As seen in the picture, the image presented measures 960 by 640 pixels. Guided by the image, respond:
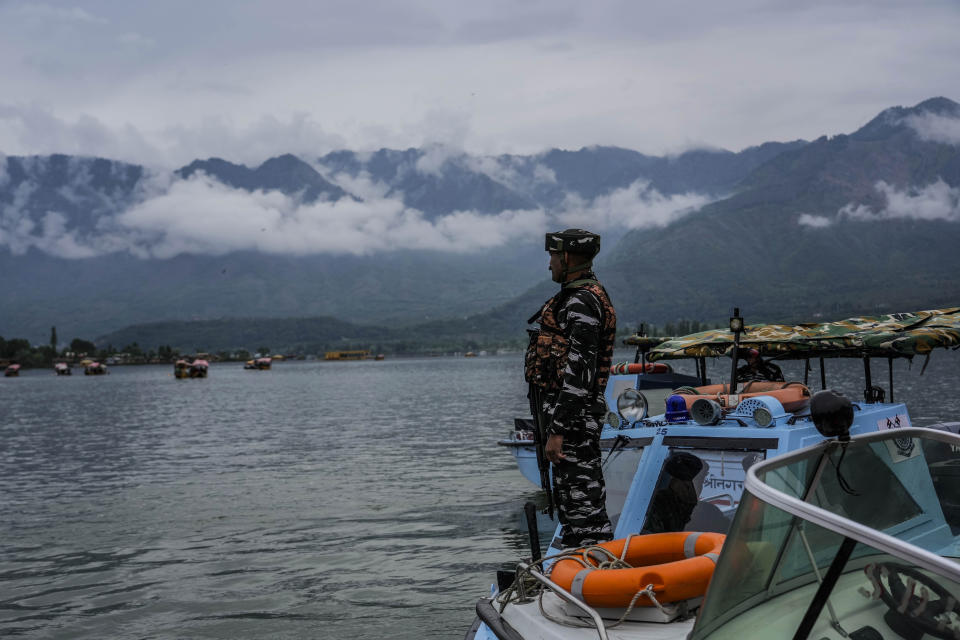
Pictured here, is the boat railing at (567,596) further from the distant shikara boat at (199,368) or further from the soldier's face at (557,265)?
the distant shikara boat at (199,368)

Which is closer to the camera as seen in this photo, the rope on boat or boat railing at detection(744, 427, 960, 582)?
boat railing at detection(744, 427, 960, 582)

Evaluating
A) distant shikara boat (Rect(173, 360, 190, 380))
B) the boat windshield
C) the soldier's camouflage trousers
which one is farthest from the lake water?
distant shikara boat (Rect(173, 360, 190, 380))

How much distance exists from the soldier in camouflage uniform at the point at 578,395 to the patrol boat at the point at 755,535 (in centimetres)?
61

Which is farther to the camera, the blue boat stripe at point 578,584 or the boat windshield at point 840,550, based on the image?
the blue boat stripe at point 578,584

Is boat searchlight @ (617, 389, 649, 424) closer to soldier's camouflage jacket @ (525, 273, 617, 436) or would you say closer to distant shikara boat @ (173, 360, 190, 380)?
soldier's camouflage jacket @ (525, 273, 617, 436)

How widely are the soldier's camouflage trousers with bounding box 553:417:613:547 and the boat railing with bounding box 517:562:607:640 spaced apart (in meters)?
1.73

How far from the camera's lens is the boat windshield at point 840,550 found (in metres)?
3.00

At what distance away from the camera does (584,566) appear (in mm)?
5453

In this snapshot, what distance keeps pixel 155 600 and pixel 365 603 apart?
3161mm

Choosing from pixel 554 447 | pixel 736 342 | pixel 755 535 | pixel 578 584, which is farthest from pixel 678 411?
pixel 755 535

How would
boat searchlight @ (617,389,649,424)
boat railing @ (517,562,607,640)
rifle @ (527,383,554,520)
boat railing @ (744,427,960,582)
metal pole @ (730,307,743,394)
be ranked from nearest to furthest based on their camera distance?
boat railing @ (744,427,960,582)
boat railing @ (517,562,607,640)
rifle @ (527,383,554,520)
boat searchlight @ (617,389,649,424)
metal pole @ (730,307,743,394)

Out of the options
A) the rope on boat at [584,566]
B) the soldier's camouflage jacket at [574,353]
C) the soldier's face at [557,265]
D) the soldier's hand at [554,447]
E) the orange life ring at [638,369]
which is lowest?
the rope on boat at [584,566]

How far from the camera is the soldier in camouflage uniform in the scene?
7.36m

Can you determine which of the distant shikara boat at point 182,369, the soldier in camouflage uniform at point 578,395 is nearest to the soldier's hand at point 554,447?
the soldier in camouflage uniform at point 578,395
